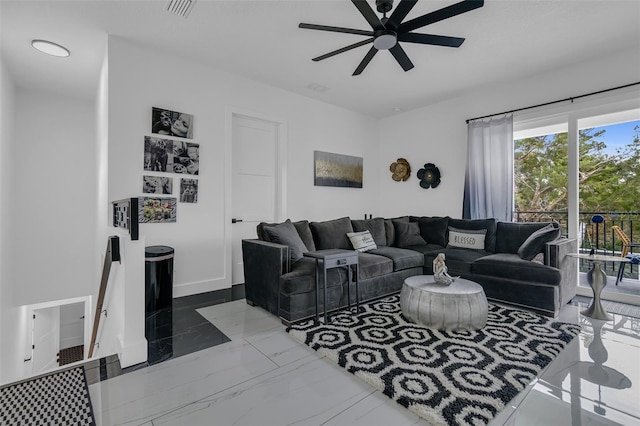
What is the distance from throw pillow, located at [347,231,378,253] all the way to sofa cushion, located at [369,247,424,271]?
0.09 metres

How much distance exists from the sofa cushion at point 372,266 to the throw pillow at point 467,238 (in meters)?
1.30

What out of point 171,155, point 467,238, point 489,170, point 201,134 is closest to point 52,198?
point 171,155

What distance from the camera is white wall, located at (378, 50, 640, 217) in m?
3.52

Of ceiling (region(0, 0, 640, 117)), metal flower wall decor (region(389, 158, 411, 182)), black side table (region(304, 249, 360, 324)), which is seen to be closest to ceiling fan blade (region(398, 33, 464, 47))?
ceiling (region(0, 0, 640, 117))

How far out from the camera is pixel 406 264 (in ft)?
12.1

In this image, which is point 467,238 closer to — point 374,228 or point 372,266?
point 374,228

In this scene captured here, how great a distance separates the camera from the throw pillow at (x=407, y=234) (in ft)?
14.8

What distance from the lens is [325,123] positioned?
201 inches

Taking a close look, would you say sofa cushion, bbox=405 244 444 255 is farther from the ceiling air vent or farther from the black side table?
the ceiling air vent

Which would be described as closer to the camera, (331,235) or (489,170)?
(331,235)

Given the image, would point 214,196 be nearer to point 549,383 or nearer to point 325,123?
point 325,123

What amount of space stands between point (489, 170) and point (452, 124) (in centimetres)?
105

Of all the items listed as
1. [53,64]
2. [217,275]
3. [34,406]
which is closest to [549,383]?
[34,406]

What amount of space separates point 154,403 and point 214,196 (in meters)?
2.58
